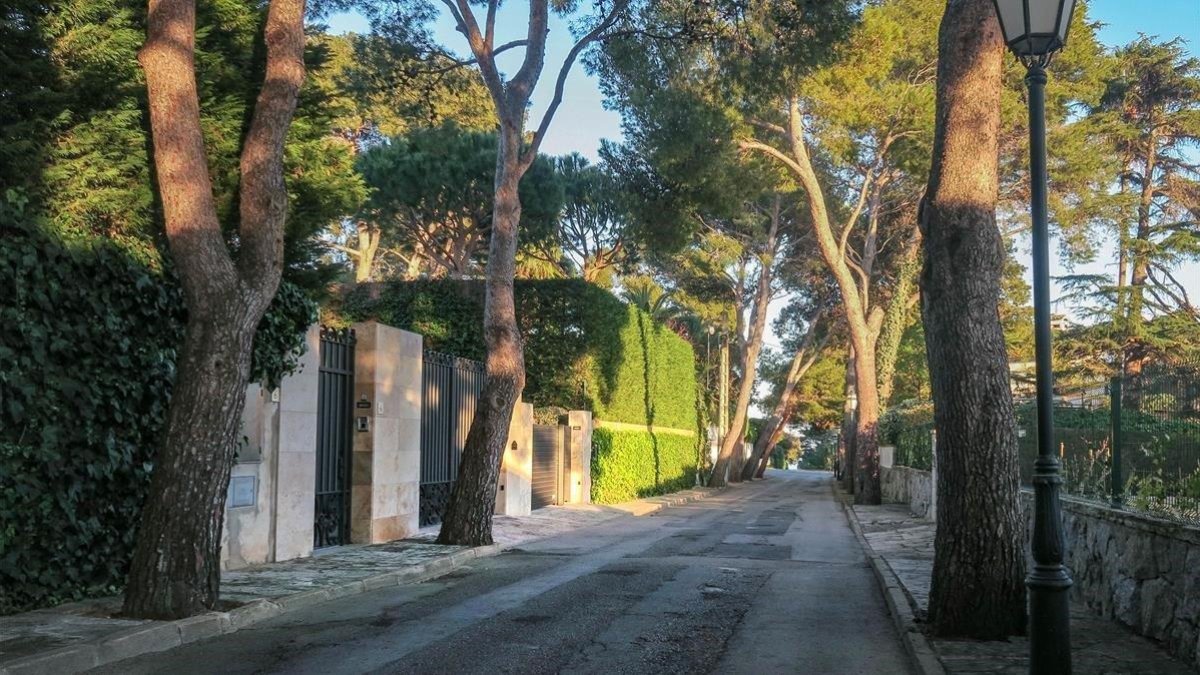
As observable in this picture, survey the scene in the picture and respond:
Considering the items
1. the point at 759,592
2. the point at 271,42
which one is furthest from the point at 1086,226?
the point at 271,42

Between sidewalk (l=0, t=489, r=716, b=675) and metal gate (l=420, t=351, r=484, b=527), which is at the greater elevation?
metal gate (l=420, t=351, r=484, b=527)

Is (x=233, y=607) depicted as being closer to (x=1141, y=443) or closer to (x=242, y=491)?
(x=242, y=491)

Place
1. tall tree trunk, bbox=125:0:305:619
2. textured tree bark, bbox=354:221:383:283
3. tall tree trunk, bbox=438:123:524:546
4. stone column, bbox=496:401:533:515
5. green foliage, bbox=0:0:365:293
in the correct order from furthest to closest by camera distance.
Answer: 1. textured tree bark, bbox=354:221:383:283
2. stone column, bbox=496:401:533:515
3. tall tree trunk, bbox=438:123:524:546
4. green foliage, bbox=0:0:365:293
5. tall tree trunk, bbox=125:0:305:619

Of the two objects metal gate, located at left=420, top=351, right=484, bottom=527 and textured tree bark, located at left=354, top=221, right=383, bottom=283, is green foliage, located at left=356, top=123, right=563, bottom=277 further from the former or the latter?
metal gate, located at left=420, top=351, right=484, bottom=527

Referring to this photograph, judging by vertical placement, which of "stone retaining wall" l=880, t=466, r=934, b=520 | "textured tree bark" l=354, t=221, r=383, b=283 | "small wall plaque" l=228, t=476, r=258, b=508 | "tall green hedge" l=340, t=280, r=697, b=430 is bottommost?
"stone retaining wall" l=880, t=466, r=934, b=520

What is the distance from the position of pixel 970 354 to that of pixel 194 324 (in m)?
6.02

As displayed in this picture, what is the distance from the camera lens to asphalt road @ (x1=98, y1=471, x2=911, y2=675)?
687cm

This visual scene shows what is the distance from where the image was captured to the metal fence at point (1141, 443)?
7809mm

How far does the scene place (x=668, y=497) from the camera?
3231 centimetres

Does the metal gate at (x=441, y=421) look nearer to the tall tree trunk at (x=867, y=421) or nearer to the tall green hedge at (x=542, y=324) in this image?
the tall green hedge at (x=542, y=324)

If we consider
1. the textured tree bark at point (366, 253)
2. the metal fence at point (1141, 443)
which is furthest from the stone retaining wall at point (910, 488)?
the textured tree bark at point (366, 253)

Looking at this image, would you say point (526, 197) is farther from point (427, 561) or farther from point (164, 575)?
point (164, 575)

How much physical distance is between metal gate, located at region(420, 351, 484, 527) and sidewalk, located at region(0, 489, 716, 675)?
1.33 m

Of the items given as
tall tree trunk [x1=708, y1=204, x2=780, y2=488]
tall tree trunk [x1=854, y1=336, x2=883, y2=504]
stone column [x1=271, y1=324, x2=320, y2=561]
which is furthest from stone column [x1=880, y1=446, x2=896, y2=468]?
stone column [x1=271, y1=324, x2=320, y2=561]
